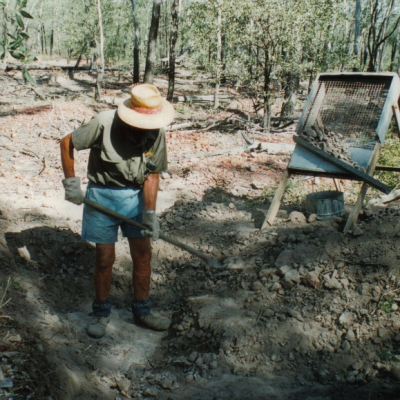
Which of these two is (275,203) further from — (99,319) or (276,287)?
(99,319)

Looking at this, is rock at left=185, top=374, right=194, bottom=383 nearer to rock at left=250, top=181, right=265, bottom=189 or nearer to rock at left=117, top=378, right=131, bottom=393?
rock at left=117, top=378, right=131, bottom=393

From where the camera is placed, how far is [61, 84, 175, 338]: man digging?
3.07 metres

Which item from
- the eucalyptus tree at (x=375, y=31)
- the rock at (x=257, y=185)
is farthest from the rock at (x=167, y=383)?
the eucalyptus tree at (x=375, y=31)

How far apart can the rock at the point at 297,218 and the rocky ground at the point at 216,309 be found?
0.05ft

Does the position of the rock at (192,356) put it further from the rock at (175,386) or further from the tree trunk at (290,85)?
the tree trunk at (290,85)

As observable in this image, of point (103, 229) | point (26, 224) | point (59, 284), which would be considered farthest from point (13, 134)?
point (103, 229)

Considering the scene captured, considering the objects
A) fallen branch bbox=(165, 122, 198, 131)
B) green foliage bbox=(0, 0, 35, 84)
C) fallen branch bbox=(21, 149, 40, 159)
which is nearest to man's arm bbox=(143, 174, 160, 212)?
green foliage bbox=(0, 0, 35, 84)

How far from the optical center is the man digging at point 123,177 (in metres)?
3.07

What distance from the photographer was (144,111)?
305 centimetres

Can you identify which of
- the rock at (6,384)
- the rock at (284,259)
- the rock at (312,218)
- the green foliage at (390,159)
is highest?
the rock at (6,384)

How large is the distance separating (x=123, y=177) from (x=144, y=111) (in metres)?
0.55

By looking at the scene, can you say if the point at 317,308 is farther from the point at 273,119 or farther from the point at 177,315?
the point at 273,119

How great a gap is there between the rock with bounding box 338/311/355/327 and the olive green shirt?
6.20 feet

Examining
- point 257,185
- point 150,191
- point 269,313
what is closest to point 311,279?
point 269,313
